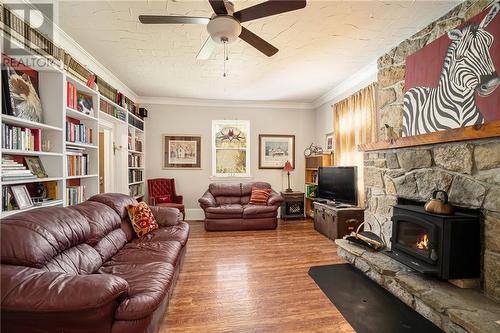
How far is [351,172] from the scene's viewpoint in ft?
12.7

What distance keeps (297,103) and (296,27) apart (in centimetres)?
331

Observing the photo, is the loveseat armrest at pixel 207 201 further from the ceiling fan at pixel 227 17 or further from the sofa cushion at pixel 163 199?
the ceiling fan at pixel 227 17

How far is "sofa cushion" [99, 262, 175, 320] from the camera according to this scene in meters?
1.32

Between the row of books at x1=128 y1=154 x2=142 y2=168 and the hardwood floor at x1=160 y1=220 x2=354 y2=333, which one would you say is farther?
the row of books at x1=128 y1=154 x2=142 y2=168

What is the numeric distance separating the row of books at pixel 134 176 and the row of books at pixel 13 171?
244 centimetres

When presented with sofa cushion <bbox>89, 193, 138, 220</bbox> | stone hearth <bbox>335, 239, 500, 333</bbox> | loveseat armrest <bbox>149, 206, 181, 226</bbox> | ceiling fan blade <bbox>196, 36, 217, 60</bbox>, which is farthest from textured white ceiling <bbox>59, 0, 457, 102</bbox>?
stone hearth <bbox>335, 239, 500, 333</bbox>

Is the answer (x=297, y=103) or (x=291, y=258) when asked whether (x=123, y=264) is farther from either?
(x=297, y=103)

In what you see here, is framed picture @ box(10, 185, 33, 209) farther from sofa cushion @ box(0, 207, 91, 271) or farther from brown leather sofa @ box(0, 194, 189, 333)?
sofa cushion @ box(0, 207, 91, 271)

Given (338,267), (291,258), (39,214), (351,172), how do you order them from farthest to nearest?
A: (351,172) < (291,258) < (338,267) < (39,214)

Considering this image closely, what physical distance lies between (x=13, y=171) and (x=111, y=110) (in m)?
2.06

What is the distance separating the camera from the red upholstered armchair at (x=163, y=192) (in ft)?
16.4

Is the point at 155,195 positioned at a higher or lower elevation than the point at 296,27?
lower

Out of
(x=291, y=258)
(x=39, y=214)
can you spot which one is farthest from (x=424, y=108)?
(x=39, y=214)

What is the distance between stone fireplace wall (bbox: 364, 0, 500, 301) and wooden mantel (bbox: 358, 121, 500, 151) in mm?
82
